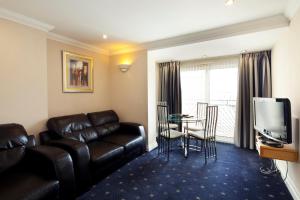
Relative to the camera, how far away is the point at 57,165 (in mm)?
1942

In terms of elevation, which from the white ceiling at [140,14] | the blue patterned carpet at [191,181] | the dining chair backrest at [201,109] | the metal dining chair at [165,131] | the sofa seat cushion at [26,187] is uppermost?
the white ceiling at [140,14]

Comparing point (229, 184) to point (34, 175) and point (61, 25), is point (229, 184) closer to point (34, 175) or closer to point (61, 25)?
point (34, 175)

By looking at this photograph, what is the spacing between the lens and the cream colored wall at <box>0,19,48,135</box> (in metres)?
2.31

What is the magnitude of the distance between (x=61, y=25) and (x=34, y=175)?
88.5 inches

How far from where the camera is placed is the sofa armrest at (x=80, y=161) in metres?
2.27

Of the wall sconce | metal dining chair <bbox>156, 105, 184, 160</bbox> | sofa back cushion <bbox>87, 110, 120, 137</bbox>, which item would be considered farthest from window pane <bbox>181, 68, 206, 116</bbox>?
sofa back cushion <bbox>87, 110, 120, 137</bbox>

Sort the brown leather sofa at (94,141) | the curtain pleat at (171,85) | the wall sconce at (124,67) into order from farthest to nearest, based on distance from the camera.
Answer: the curtain pleat at (171,85), the wall sconce at (124,67), the brown leather sofa at (94,141)

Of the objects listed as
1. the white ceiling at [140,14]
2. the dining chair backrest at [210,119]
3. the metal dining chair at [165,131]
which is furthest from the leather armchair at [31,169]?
the dining chair backrest at [210,119]

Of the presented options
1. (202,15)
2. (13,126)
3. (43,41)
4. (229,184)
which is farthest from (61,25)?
(229,184)

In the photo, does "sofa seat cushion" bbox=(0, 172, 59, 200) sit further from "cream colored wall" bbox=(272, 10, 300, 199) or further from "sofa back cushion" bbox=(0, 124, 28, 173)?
"cream colored wall" bbox=(272, 10, 300, 199)

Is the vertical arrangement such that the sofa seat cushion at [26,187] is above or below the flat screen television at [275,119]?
below

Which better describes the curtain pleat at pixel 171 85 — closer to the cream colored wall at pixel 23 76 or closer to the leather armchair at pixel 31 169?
the cream colored wall at pixel 23 76

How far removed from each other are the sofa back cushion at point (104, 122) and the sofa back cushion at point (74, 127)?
124 millimetres

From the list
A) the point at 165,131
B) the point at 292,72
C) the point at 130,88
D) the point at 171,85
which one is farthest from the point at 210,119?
the point at 130,88
